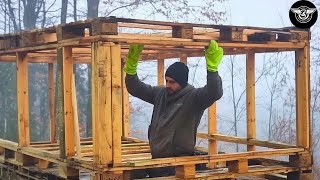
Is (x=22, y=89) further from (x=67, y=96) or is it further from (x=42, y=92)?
(x=42, y=92)

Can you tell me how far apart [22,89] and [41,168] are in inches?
54.6

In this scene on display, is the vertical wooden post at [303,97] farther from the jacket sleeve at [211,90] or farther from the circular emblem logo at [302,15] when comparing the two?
the jacket sleeve at [211,90]

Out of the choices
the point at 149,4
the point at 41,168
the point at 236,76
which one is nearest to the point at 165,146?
the point at 41,168

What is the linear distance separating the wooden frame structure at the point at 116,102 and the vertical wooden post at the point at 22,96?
17 mm

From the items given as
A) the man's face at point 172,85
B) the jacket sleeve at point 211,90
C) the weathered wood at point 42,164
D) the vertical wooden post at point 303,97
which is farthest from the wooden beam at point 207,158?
the weathered wood at point 42,164

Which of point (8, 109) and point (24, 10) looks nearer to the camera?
point (8, 109)

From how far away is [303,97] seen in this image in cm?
820

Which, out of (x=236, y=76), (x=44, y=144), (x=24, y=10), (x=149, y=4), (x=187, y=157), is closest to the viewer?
(x=187, y=157)

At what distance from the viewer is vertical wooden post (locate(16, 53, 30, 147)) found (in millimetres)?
8781

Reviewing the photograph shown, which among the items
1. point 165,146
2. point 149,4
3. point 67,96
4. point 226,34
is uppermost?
point 149,4

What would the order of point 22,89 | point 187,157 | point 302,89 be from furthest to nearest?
point 22,89, point 302,89, point 187,157

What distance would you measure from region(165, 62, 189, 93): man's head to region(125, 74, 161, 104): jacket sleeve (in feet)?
1.55

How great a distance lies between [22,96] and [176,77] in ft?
10.1

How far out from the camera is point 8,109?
2630 centimetres
